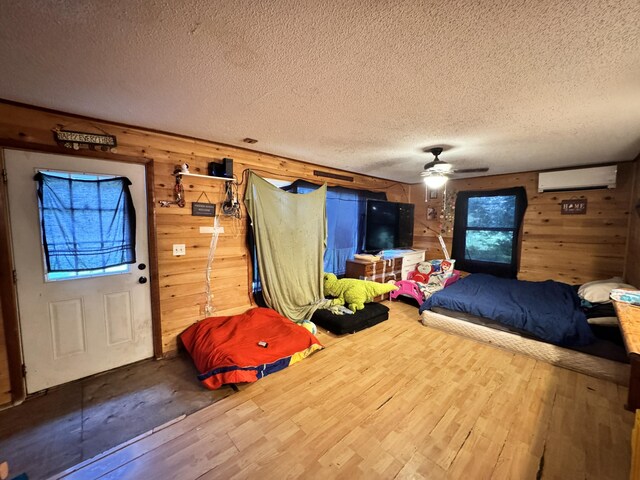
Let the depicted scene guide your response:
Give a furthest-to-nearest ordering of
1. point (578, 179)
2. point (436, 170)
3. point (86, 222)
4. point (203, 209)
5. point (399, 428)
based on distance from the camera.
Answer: point (578, 179), point (436, 170), point (203, 209), point (86, 222), point (399, 428)

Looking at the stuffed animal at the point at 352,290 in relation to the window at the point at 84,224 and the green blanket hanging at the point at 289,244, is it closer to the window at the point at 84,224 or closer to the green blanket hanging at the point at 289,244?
the green blanket hanging at the point at 289,244

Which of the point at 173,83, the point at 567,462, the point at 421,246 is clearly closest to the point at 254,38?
the point at 173,83

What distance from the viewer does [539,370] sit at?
2432mm

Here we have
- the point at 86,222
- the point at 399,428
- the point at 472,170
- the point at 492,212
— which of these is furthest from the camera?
the point at 492,212

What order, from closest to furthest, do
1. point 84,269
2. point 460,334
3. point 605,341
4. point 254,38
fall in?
1. point 254,38
2. point 84,269
3. point 605,341
4. point 460,334

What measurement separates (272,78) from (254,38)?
34 cm

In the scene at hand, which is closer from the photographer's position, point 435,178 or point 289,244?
point 435,178

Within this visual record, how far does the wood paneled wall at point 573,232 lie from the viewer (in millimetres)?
3498

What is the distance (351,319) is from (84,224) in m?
2.88

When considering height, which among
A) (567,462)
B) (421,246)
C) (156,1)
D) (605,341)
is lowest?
(567,462)

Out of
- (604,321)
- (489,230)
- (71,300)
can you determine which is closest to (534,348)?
(604,321)

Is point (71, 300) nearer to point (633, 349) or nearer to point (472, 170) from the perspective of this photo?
point (633, 349)

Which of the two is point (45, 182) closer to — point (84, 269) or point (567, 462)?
point (84, 269)

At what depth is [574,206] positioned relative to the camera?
3.81m
